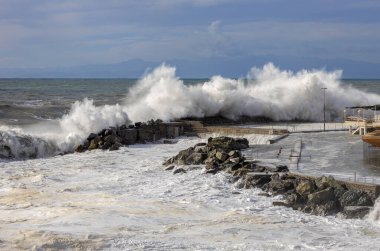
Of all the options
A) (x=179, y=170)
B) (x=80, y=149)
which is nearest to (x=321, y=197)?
(x=179, y=170)

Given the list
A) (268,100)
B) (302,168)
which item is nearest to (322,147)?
(302,168)

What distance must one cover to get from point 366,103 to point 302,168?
1044 inches

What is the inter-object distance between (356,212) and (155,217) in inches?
151

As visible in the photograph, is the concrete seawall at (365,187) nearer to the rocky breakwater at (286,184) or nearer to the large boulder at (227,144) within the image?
the rocky breakwater at (286,184)

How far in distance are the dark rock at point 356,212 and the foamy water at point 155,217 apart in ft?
0.90

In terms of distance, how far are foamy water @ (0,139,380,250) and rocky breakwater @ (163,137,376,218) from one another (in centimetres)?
34

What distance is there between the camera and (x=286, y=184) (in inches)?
532

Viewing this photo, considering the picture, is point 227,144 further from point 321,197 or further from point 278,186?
point 321,197

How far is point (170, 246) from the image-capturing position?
9.75 meters

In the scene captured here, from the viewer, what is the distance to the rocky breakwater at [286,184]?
12.0 meters

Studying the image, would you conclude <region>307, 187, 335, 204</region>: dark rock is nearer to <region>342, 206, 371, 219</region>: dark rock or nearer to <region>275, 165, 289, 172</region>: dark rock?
<region>342, 206, 371, 219</region>: dark rock

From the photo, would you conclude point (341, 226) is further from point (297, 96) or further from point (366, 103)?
point (366, 103)

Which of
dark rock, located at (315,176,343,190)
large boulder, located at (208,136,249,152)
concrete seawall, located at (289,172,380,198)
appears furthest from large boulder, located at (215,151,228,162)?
dark rock, located at (315,176,343,190)

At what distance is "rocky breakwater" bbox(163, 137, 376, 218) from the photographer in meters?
12.0
